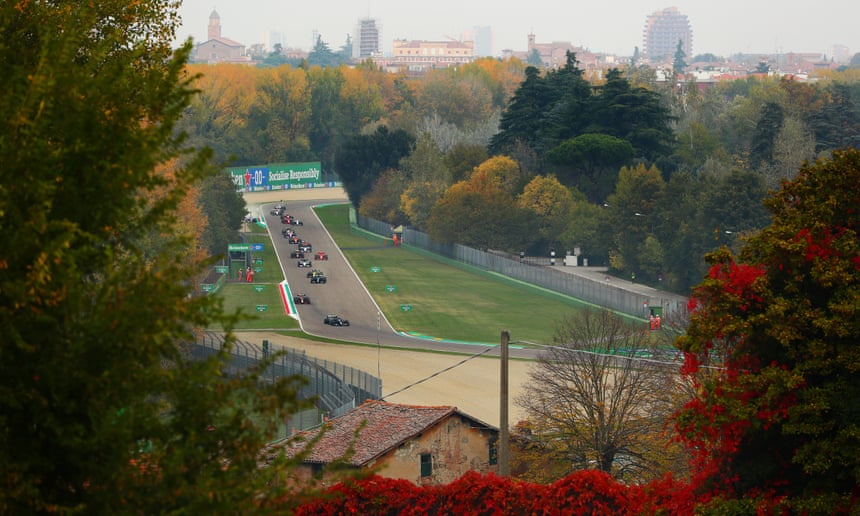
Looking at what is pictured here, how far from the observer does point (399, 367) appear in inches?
2256

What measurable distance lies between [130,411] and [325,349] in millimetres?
54792

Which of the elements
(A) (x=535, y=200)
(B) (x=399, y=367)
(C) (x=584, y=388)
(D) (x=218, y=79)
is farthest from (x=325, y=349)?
(D) (x=218, y=79)

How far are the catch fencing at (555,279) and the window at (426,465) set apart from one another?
25.0 metres

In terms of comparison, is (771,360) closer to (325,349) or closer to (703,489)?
(703,489)

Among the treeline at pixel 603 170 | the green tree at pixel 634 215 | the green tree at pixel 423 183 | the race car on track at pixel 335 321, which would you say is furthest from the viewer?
the green tree at pixel 423 183

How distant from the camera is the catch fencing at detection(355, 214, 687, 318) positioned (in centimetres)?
7456

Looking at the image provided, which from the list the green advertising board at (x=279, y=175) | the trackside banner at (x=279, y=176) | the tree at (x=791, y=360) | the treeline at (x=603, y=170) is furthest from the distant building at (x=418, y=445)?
the green advertising board at (x=279, y=175)

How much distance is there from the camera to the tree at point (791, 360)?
17562 millimetres

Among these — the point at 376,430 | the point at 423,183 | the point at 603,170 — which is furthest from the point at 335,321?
the point at 376,430

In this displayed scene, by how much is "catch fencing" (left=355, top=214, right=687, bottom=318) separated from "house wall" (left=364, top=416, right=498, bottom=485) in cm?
2346

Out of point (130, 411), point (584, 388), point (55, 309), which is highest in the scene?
point (55, 309)

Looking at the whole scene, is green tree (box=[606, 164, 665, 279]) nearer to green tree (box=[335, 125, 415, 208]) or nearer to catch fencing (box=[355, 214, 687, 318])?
catch fencing (box=[355, 214, 687, 318])

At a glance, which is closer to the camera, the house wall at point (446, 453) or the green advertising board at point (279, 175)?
the house wall at point (446, 453)

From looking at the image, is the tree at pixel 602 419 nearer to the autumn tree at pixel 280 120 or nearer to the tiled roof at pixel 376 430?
the tiled roof at pixel 376 430
